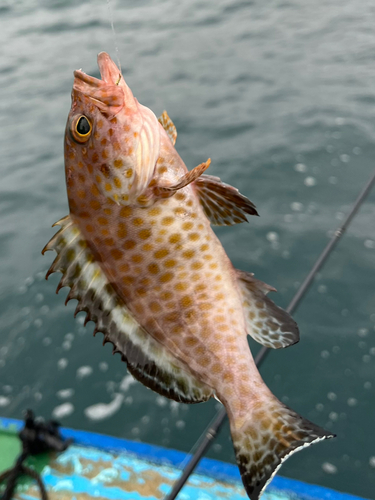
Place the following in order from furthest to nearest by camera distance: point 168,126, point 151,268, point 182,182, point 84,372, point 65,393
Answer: point 84,372 < point 65,393 < point 168,126 < point 151,268 < point 182,182

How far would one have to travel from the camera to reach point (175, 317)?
175 cm

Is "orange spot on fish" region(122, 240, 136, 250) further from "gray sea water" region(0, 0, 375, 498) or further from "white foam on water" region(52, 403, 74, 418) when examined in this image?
"white foam on water" region(52, 403, 74, 418)

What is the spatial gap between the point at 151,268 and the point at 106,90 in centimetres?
71

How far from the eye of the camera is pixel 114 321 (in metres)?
1.75

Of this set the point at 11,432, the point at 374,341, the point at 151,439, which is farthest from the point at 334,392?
the point at 11,432

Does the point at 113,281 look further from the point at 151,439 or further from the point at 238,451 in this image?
the point at 151,439

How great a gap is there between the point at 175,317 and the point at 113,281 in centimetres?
27

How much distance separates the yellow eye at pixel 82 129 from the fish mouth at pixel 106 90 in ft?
0.24

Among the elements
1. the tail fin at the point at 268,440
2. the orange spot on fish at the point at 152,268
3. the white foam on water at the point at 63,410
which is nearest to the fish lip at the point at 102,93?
the orange spot on fish at the point at 152,268

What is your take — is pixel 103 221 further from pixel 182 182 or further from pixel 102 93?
pixel 102 93

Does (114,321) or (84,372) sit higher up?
(114,321)

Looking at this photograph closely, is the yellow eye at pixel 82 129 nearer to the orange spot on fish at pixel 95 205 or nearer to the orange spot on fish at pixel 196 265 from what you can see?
the orange spot on fish at pixel 95 205

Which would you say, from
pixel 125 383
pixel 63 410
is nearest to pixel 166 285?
pixel 125 383

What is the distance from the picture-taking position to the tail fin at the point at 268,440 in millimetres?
1583
